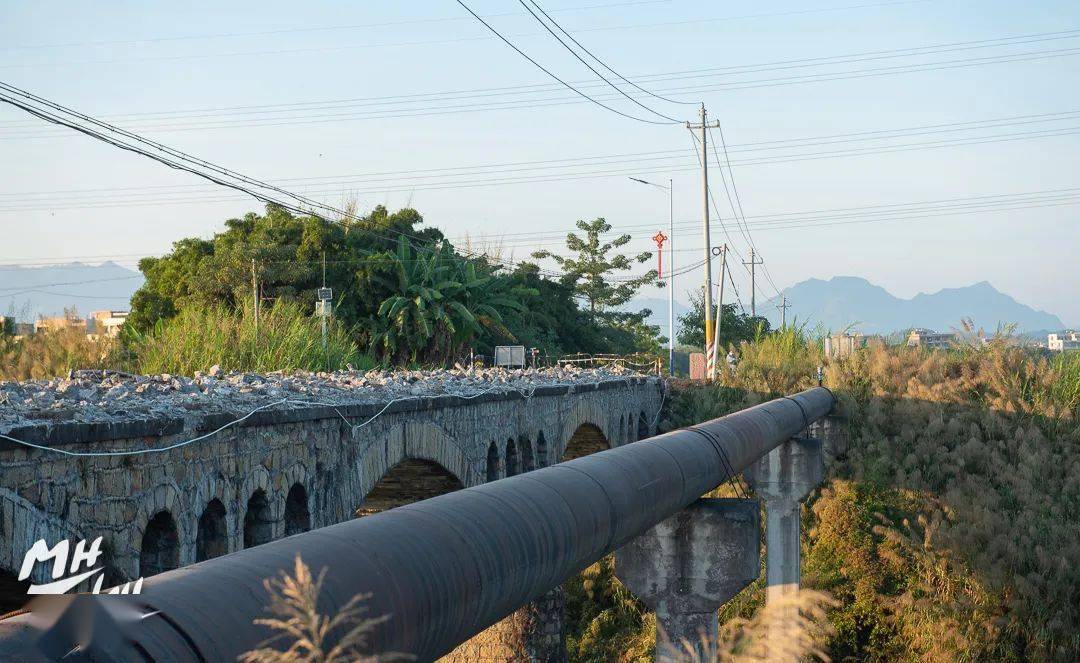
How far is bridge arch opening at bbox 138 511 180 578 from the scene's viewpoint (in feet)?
20.3

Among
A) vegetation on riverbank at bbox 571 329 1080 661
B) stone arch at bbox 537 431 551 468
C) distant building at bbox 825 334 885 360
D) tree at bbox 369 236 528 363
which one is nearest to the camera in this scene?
stone arch at bbox 537 431 551 468

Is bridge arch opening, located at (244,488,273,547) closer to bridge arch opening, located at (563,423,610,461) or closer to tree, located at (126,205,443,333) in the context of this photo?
bridge arch opening, located at (563,423,610,461)

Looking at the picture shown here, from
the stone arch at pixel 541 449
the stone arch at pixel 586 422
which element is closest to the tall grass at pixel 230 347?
the stone arch at pixel 541 449

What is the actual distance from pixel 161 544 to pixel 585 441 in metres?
17.0

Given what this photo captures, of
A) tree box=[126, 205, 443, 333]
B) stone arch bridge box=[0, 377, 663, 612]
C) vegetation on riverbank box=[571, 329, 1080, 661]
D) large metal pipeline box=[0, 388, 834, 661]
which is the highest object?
tree box=[126, 205, 443, 333]

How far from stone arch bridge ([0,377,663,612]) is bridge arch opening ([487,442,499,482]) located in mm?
769

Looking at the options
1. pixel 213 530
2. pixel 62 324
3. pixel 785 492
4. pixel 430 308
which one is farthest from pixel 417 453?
pixel 430 308

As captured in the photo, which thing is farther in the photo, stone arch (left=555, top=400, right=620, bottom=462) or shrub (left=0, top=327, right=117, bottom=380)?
stone arch (left=555, top=400, right=620, bottom=462)

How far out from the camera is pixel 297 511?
27.6ft

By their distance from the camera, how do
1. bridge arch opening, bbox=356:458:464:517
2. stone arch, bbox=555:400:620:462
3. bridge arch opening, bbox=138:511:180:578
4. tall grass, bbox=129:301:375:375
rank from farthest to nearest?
stone arch, bbox=555:400:620:462 → tall grass, bbox=129:301:375:375 → bridge arch opening, bbox=356:458:464:517 → bridge arch opening, bbox=138:511:180:578

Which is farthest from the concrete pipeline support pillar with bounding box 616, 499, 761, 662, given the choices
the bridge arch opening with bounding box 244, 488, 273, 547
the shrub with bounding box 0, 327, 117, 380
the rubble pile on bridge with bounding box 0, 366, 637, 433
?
the shrub with bounding box 0, 327, 117, 380

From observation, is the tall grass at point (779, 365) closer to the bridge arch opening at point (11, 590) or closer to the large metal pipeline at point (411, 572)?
the bridge arch opening at point (11, 590)

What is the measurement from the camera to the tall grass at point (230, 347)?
14.4m

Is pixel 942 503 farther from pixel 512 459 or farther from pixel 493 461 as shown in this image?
pixel 493 461
